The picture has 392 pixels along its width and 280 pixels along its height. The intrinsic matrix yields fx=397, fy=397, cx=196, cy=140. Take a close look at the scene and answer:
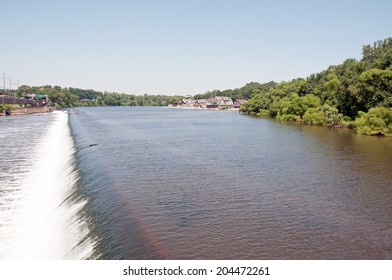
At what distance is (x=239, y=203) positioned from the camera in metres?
13.5

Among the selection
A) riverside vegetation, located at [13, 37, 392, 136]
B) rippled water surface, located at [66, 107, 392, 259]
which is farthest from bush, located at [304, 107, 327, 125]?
rippled water surface, located at [66, 107, 392, 259]

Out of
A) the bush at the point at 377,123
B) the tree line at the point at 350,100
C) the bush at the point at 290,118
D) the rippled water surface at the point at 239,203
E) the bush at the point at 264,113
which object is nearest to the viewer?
the rippled water surface at the point at 239,203

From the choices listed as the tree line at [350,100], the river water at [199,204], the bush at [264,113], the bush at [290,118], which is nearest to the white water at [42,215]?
the river water at [199,204]

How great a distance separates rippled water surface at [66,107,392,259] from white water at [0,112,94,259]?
0.63 meters

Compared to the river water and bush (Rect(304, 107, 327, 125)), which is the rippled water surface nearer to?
the river water

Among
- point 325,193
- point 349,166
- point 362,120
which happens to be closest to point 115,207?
point 325,193

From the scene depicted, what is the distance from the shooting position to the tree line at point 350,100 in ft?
119

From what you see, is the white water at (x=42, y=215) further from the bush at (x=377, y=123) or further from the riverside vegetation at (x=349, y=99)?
the riverside vegetation at (x=349, y=99)

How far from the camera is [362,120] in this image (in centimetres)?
3703

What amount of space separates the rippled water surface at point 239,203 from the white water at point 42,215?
627 millimetres

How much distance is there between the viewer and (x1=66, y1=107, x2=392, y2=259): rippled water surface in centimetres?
984

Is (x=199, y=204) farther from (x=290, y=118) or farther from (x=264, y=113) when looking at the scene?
(x=264, y=113)
